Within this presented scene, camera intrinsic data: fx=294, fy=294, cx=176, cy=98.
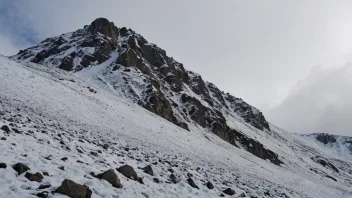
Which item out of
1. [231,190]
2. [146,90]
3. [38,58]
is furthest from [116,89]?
[231,190]

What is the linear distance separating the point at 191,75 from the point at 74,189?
6565 inches

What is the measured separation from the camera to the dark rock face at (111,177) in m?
10.7

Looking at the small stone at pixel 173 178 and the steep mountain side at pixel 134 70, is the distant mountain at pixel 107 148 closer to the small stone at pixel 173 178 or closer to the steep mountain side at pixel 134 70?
the small stone at pixel 173 178

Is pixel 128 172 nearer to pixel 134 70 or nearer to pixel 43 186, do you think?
pixel 43 186

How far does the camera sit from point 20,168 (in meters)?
9.34

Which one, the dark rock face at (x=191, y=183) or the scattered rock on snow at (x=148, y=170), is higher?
the dark rock face at (x=191, y=183)

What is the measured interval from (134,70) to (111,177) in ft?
295

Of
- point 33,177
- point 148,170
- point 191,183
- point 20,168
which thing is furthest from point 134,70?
point 33,177

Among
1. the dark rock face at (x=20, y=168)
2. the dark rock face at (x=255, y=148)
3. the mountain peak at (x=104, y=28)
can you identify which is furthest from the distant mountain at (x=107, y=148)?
the dark rock face at (x=255, y=148)

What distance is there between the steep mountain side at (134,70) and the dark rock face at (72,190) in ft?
234

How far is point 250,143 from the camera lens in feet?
407

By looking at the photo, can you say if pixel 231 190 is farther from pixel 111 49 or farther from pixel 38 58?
pixel 38 58

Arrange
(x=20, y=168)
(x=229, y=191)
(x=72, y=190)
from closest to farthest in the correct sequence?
(x=72, y=190), (x=20, y=168), (x=229, y=191)

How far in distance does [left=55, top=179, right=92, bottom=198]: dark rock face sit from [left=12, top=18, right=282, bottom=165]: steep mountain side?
71211 millimetres
